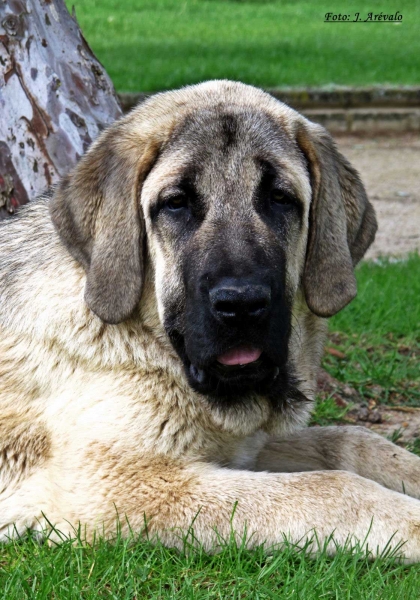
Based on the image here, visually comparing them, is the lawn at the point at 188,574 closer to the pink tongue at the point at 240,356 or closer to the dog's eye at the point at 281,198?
the pink tongue at the point at 240,356

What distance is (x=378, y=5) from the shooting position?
2394 cm

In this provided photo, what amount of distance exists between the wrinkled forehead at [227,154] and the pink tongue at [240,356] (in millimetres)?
632

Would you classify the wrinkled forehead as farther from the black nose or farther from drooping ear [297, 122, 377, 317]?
the black nose

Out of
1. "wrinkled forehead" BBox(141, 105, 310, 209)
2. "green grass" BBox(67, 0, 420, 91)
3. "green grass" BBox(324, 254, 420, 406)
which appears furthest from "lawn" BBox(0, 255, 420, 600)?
"green grass" BBox(67, 0, 420, 91)

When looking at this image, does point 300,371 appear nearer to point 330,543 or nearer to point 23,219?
point 330,543

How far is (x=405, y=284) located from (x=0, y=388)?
385cm

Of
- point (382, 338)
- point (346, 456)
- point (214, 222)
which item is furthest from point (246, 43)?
point (214, 222)

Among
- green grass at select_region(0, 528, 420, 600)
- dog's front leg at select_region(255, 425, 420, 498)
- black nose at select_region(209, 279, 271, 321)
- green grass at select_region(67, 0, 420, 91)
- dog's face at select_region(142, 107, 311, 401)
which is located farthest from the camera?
green grass at select_region(67, 0, 420, 91)

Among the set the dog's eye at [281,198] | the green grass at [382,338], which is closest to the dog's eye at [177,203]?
the dog's eye at [281,198]

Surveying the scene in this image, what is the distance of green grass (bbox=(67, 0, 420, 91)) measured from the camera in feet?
48.5

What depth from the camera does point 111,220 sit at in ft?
12.0

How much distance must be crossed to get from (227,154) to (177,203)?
11.1 inches

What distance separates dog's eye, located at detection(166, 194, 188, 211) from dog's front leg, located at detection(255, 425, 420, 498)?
4.49ft

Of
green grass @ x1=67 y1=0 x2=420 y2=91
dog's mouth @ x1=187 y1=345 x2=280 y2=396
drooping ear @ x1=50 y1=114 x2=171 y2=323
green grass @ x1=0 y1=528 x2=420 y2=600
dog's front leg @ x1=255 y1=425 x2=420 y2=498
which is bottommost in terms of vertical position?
green grass @ x1=0 y1=528 x2=420 y2=600
